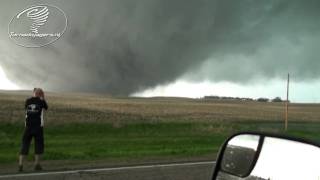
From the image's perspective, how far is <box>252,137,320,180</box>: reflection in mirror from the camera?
8.25 ft

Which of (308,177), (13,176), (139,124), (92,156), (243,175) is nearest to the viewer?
(308,177)

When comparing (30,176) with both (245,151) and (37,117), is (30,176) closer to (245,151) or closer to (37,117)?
(37,117)

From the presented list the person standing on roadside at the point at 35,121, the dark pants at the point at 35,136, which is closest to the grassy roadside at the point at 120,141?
the dark pants at the point at 35,136

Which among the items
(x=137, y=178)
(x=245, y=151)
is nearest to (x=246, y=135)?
(x=245, y=151)

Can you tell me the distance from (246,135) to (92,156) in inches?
551

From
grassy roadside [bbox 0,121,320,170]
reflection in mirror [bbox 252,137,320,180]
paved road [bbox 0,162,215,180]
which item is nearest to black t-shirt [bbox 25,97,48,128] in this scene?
paved road [bbox 0,162,215,180]

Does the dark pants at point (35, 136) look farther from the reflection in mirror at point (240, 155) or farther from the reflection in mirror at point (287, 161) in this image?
the reflection in mirror at point (287, 161)

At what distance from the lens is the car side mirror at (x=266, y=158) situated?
2543mm

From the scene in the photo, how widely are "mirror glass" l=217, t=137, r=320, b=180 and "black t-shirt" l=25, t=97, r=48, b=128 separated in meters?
9.51

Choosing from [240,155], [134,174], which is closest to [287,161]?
[240,155]

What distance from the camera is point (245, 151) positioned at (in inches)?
112

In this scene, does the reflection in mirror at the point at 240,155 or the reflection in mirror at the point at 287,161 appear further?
the reflection in mirror at the point at 240,155

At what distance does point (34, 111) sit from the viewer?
11891 millimetres

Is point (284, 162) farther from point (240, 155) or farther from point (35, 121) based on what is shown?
point (35, 121)
